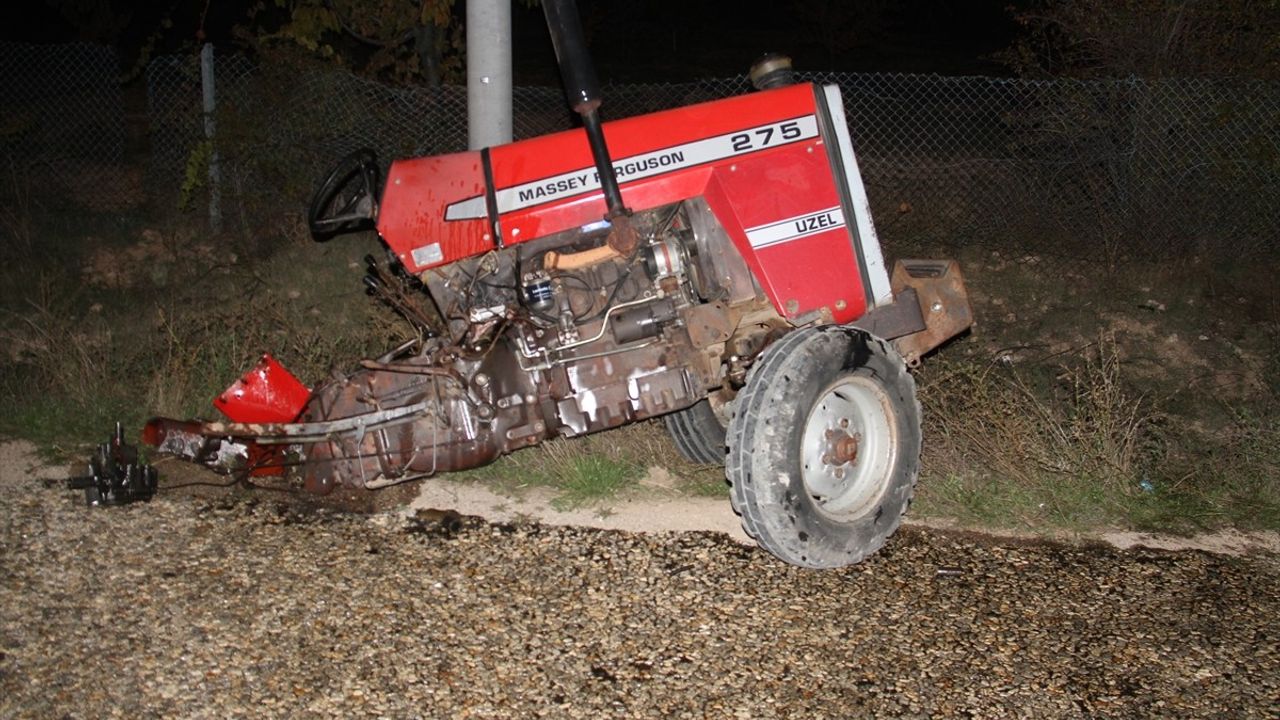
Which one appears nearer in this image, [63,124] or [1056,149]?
[1056,149]

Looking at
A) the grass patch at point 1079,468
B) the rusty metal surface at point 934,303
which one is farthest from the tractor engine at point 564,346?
the grass patch at point 1079,468

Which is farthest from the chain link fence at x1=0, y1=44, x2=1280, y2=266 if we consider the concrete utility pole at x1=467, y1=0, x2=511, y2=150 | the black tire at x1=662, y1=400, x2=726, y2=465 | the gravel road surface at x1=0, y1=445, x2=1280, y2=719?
the gravel road surface at x1=0, y1=445, x2=1280, y2=719

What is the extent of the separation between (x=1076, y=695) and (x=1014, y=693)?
219 mm

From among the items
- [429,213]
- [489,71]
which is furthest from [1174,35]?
[429,213]

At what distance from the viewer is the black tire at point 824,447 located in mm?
4504

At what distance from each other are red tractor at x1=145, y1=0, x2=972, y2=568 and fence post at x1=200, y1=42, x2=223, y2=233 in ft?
14.4

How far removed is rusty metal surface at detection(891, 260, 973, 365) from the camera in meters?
5.27

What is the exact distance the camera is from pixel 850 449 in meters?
4.86

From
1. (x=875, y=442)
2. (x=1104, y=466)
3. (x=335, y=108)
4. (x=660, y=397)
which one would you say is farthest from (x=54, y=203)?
(x=1104, y=466)

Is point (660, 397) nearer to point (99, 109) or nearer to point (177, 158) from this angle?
point (177, 158)

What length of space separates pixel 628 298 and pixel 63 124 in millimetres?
8105

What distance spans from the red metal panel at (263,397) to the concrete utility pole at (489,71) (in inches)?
80.1

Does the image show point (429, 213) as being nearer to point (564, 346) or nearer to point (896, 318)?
point (564, 346)

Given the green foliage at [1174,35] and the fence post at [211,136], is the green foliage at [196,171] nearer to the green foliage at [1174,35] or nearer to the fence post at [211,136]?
the fence post at [211,136]
